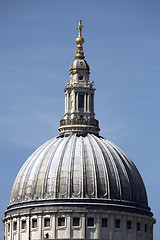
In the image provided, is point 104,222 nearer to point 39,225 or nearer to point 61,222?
point 61,222

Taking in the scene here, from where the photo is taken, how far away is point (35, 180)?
182m

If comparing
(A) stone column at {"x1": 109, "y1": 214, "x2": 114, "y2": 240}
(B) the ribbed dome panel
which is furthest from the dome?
(A) stone column at {"x1": 109, "y1": 214, "x2": 114, "y2": 240}

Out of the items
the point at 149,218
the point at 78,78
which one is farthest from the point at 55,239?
the point at 78,78

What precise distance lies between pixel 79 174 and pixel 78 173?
0.23 m

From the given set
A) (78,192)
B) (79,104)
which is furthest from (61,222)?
(79,104)

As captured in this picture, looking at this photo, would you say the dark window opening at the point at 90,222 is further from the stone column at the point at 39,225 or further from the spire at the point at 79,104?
the spire at the point at 79,104

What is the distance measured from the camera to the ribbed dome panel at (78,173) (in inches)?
7067

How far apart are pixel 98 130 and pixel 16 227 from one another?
64.1 feet

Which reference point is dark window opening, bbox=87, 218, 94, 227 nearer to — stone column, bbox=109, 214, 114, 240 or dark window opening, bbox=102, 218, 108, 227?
dark window opening, bbox=102, 218, 108, 227

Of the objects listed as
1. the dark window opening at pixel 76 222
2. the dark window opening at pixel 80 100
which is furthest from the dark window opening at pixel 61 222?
the dark window opening at pixel 80 100

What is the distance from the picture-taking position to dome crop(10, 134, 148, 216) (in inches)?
7062

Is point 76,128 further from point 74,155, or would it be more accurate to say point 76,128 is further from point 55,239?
point 55,239

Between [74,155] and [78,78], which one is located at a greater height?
[78,78]

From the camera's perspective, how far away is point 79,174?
590 ft
